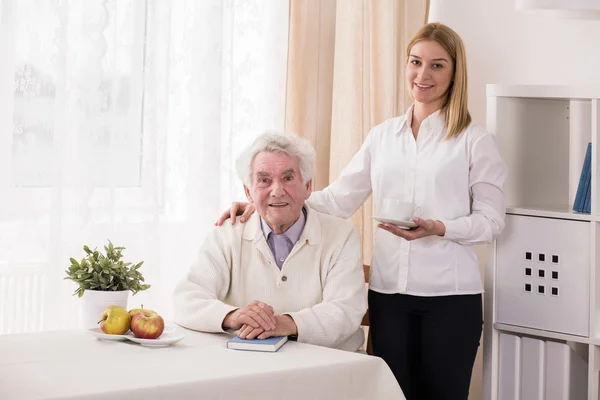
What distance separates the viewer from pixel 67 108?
2.65 meters

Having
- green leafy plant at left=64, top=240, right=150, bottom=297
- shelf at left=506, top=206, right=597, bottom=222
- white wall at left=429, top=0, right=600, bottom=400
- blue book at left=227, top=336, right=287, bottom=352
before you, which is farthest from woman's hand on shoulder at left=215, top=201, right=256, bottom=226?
white wall at left=429, top=0, right=600, bottom=400

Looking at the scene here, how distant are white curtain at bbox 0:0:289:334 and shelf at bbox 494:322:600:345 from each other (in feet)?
3.74

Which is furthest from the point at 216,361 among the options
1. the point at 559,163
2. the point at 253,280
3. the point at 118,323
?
the point at 559,163

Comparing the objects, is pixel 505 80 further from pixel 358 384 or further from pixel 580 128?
pixel 358 384

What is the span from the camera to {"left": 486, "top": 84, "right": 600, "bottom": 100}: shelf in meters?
2.41

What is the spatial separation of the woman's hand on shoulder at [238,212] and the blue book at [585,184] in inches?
40.7

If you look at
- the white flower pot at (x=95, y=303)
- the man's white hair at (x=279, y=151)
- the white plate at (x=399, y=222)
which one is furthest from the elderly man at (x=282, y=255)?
the white flower pot at (x=95, y=303)

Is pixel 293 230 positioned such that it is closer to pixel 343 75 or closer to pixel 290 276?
pixel 290 276

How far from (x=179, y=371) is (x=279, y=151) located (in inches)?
31.2

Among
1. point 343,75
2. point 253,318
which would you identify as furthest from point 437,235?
point 343,75

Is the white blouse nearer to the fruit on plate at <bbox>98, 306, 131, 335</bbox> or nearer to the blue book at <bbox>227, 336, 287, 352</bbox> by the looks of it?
the blue book at <bbox>227, 336, 287, 352</bbox>

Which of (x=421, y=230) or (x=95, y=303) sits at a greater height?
(x=421, y=230)

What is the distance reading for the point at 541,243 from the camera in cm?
253

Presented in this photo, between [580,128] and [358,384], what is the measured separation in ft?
4.98
